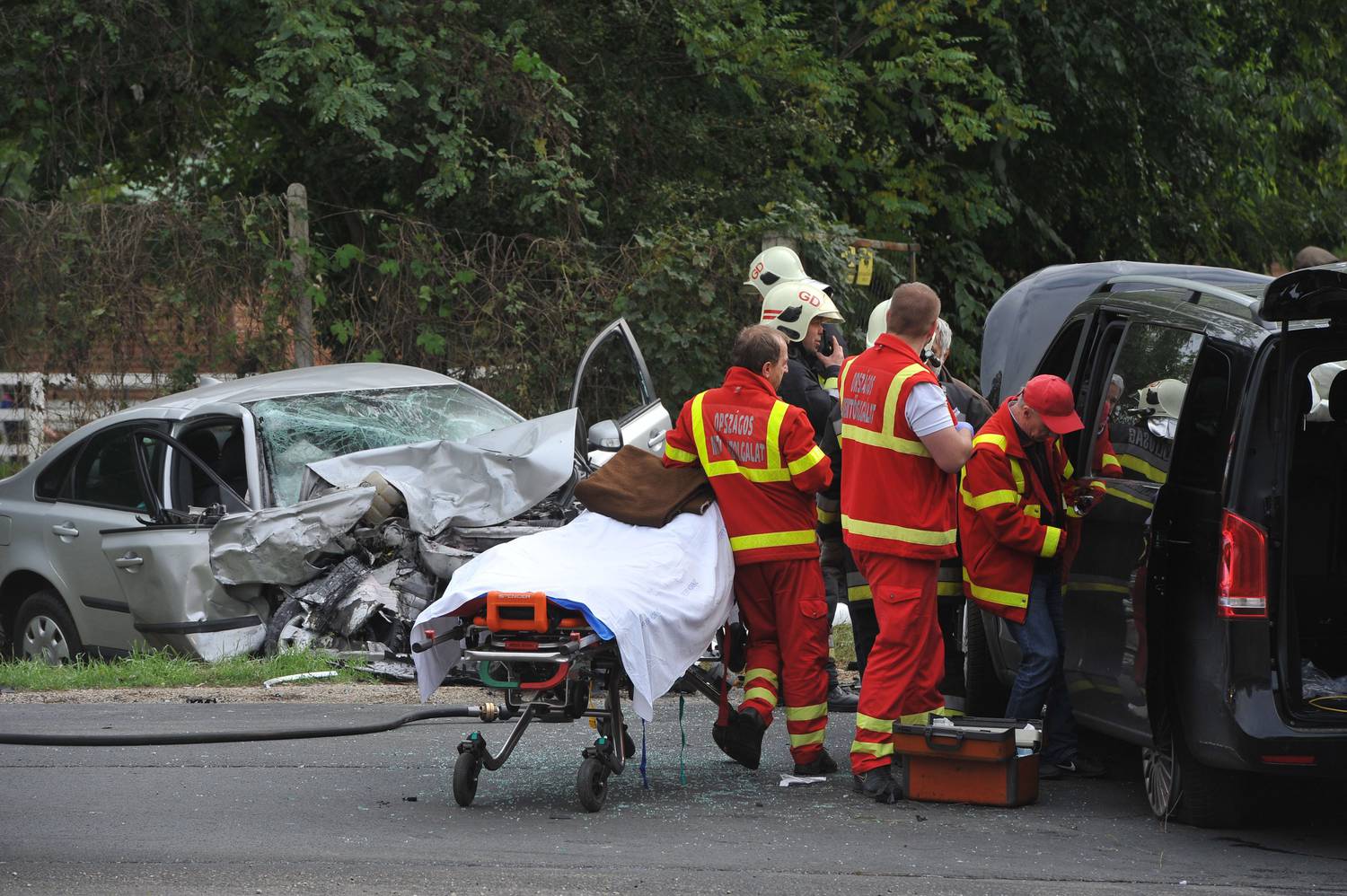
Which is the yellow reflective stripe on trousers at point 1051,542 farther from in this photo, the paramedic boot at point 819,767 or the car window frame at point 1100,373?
the paramedic boot at point 819,767

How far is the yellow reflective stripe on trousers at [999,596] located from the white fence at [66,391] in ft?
24.3

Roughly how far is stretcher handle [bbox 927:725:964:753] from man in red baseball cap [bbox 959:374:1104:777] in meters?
0.40

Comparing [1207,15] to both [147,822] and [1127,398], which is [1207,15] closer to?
[1127,398]

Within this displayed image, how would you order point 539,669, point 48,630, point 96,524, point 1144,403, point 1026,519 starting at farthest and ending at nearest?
point 48,630, point 96,524, point 1026,519, point 1144,403, point 539,669

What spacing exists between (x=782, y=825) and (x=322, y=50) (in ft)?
28.3

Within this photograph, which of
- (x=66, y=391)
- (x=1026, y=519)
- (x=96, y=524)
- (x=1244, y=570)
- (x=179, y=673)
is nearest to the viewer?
(x=1244, y=570)

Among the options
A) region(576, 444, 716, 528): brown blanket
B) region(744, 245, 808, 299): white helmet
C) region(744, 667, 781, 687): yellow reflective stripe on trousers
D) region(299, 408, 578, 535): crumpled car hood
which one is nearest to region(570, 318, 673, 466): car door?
region(299, 408, 578, 535): crumpled car hood

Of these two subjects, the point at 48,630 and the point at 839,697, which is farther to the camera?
the point at 48,630

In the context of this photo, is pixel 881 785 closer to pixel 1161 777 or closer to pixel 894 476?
pixel 1161 777

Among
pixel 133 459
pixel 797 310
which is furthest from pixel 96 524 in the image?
pixel 797 310

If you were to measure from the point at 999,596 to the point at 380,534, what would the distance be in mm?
3929

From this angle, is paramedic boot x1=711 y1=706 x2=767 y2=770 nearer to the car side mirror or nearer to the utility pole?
the car side mirror

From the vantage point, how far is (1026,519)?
244 inches

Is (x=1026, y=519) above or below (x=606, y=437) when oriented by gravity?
below
